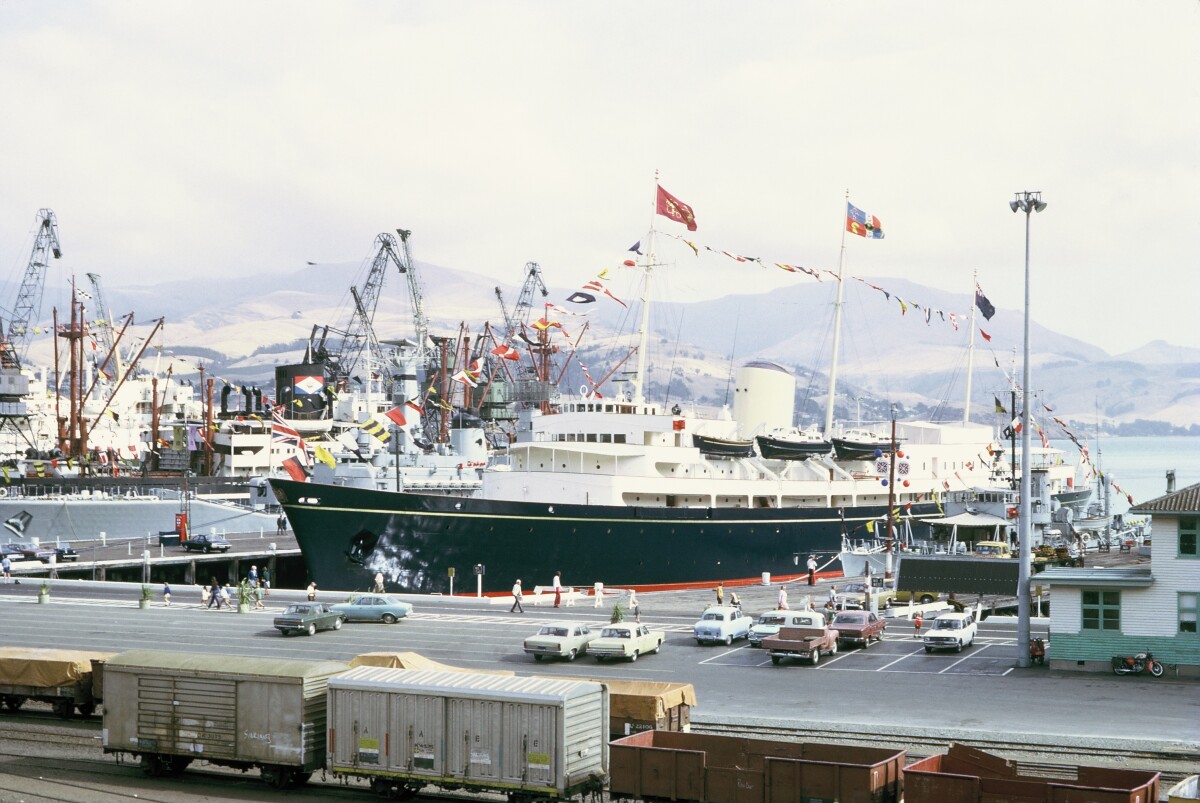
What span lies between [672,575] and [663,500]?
176 inches

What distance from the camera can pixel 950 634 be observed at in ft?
124

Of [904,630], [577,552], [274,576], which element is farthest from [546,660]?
[274,576]

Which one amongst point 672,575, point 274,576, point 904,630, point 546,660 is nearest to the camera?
point 546,660

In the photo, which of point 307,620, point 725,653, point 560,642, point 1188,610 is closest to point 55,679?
point 307,620

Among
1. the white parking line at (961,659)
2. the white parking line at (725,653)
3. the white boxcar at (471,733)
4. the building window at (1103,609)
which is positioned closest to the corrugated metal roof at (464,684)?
the white boxcar at (471,733)

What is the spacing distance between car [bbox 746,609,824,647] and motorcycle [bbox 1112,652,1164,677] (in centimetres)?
875

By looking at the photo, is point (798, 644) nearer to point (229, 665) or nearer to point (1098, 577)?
point (1098, 577)

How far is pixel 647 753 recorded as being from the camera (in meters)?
20.8

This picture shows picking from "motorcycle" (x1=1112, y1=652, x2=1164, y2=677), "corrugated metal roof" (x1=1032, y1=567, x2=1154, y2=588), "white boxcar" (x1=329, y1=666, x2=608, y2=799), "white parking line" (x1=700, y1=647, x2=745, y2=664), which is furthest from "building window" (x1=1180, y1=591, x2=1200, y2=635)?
"white boxcar" (x1=329, y1=666, x2=608, y2=799)

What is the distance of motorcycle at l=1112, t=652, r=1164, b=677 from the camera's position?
108ft

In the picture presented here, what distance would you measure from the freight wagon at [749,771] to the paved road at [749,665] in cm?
636

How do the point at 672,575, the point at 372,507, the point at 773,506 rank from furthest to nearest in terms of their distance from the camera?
the point at 773,506, the point at 672,575, the point at 372,507

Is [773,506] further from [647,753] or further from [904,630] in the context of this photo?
[647,753]

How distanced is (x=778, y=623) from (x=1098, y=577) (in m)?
10.3
